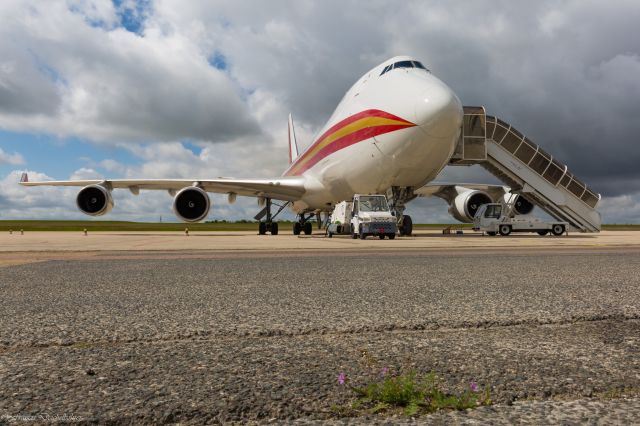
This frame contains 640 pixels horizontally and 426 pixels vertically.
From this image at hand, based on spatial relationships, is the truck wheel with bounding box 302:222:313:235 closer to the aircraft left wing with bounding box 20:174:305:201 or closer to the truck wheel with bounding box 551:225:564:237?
the aircraft left wing with bounding box 20:174:305:201

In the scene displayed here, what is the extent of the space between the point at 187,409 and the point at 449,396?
0.78 m

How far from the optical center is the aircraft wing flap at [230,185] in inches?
808

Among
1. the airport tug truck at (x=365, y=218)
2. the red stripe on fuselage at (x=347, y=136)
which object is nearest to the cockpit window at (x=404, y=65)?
the red stripe on fuselage at (x=347, y=136)

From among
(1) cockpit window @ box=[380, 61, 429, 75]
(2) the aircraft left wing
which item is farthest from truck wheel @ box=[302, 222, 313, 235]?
(1) cockpit window @ box=[380, 61, 429, 75]

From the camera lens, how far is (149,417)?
1242 millimetres

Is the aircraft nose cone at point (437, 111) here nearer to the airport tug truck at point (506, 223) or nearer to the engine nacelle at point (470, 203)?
the airport tug truck at point (506, 223)

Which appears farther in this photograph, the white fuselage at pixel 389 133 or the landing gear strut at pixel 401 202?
the landing gear strut at pixel 401 202

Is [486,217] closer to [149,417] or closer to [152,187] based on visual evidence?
[152,187]

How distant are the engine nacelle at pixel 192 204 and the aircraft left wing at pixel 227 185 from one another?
51.9 inches

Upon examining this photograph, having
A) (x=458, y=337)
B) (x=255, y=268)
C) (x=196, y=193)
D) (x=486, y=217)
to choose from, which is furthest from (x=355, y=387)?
(x=486, y=217)

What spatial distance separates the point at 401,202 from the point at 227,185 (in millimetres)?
8074

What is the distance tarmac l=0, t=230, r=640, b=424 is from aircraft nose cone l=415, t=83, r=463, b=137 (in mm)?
10497

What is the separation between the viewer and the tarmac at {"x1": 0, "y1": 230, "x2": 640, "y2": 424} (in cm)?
131

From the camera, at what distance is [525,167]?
70.2 feet
